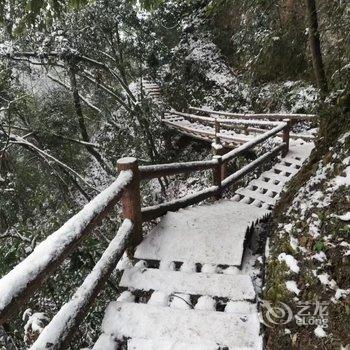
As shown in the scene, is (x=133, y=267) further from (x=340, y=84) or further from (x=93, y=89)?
(x=93, y=89)

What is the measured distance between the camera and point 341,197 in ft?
10.6

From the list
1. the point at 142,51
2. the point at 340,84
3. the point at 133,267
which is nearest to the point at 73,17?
the point at 142,51

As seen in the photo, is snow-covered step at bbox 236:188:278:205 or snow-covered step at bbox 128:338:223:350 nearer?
snow-covered step at bbox 128:338:223:350

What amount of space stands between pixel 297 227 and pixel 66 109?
51.1 ft

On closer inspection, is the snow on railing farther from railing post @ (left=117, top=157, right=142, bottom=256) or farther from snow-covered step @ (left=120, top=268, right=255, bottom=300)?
railing post @ (left=117, top=157, right=142, bottom=256)

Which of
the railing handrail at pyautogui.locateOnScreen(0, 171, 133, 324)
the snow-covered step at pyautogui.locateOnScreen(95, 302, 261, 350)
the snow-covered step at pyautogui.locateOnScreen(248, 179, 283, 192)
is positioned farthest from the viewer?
the snow-covered step at pyautogui.locateOnScreen(248, 179, 283, 192)

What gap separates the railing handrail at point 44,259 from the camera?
67.2 inches

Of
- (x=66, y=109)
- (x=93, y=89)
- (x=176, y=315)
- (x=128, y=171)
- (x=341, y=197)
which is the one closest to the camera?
(x=176, y=315)

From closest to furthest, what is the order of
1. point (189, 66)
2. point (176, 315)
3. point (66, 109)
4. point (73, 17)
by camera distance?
point (176, 315) → point (73, 17) → point (66, 109) → point (189, 66)

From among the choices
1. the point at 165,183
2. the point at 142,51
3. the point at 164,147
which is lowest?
the point at 165,183

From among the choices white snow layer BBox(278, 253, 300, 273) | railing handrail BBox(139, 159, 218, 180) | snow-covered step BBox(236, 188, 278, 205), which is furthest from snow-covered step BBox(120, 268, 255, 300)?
snow-covered step BBox(236, 188, 278, 205)

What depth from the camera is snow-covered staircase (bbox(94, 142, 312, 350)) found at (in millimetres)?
2529

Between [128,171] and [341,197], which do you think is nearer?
[341,197]

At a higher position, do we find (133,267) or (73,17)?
(73,17)
